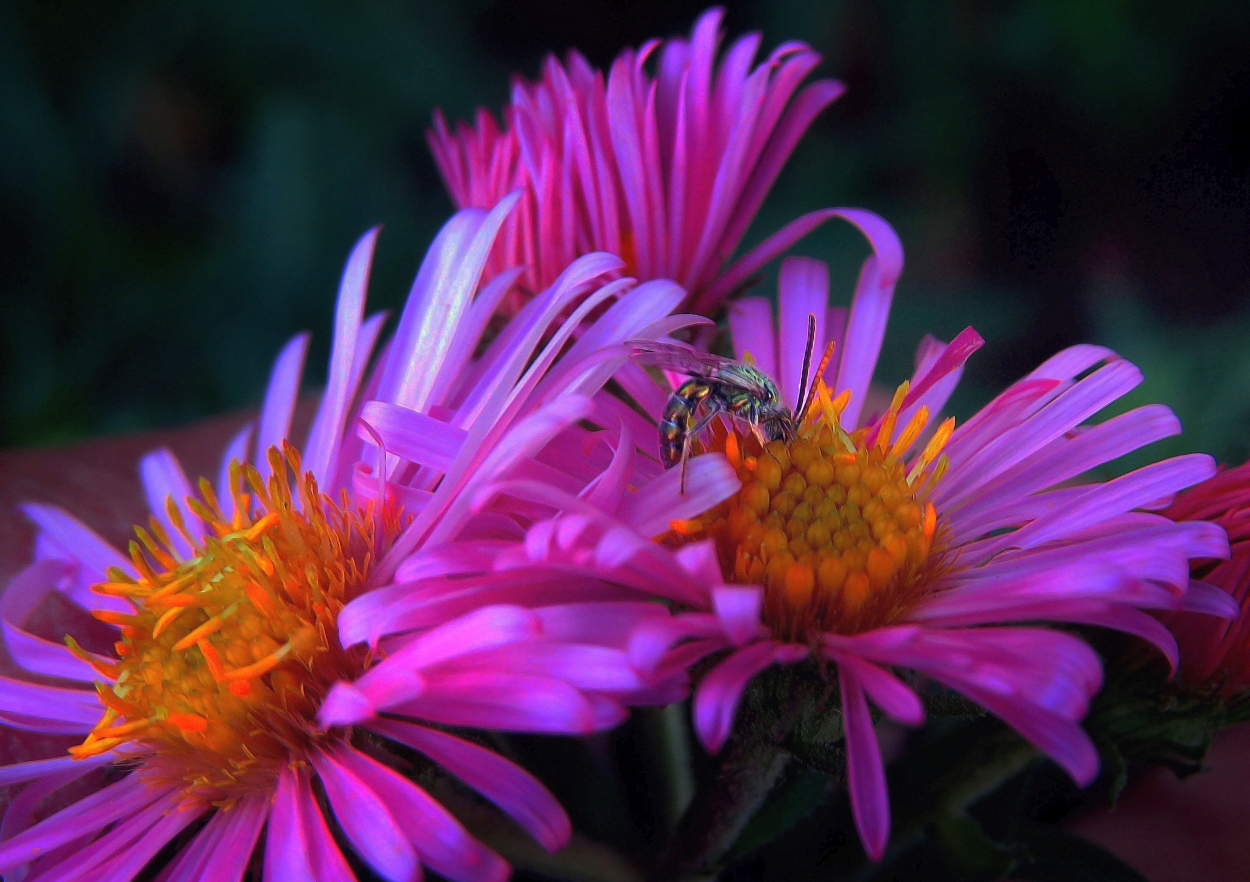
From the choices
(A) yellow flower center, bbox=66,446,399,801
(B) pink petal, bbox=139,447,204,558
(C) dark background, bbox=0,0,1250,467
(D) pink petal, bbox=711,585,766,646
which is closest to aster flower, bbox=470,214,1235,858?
(D) pink petal, bbox=711,585,766,646

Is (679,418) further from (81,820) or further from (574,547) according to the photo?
(81,820)

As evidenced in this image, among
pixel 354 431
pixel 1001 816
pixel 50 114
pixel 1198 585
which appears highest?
pixel 50 114

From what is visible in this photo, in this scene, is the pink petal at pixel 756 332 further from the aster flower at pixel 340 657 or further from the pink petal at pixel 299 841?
the pink petal at pixel 299 841

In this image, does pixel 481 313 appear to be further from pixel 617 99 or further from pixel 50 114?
pixel 50 114

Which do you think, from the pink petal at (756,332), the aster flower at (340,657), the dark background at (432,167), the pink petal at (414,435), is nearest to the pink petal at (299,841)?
the aster flower at (340,657)

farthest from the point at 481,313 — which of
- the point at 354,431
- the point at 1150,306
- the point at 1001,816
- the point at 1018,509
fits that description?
the point at 1150,306

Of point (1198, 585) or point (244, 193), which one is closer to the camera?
point (1198, 585)

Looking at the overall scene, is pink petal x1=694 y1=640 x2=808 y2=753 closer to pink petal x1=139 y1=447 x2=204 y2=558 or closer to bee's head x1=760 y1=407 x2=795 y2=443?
bee's head x1=760 y1=407 x2=795 y2=443
